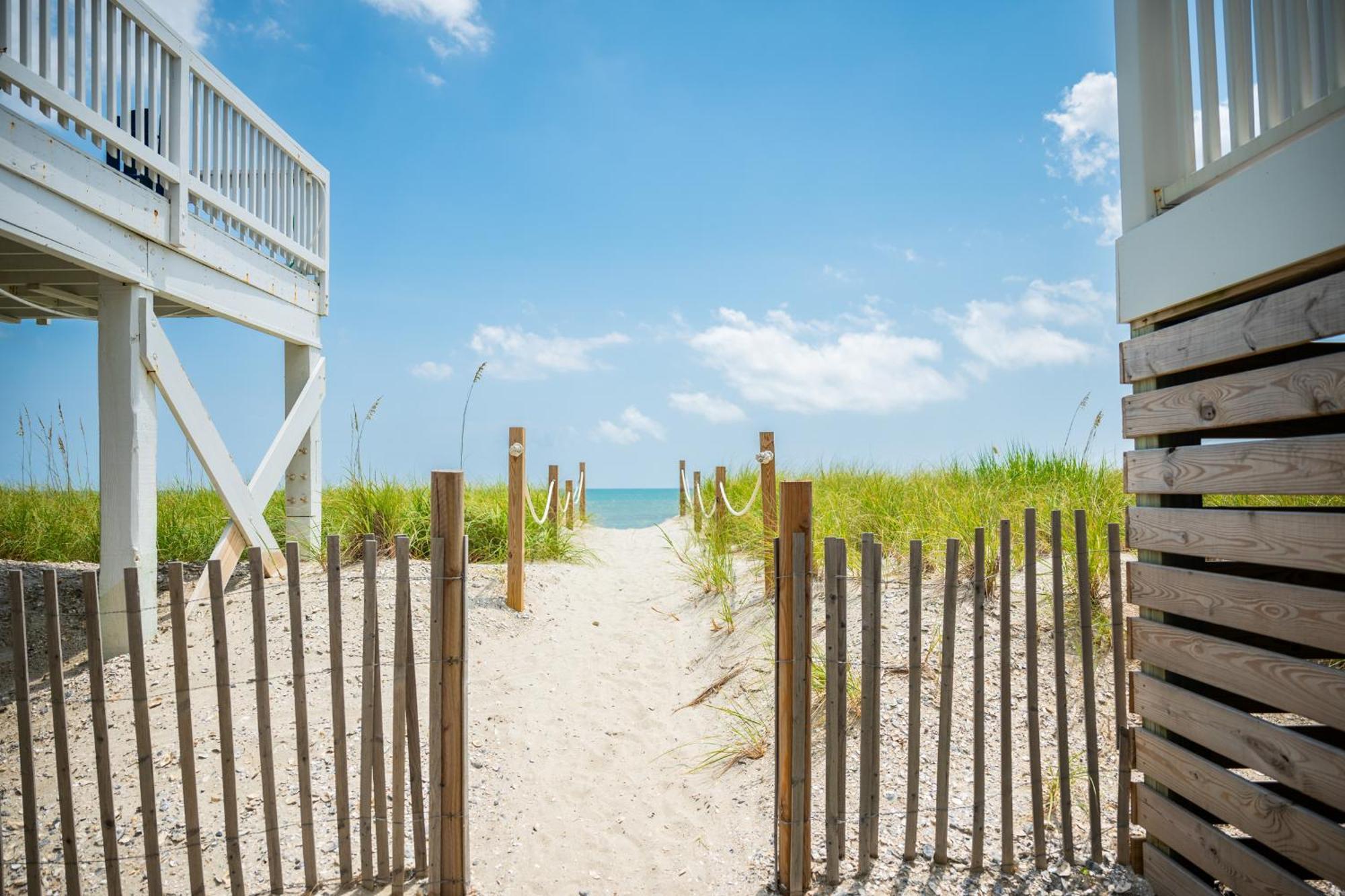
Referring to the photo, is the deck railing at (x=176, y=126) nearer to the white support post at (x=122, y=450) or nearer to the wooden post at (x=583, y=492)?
the white support post at (x=122, y=450)

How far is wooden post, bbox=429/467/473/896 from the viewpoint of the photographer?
9.32 feet

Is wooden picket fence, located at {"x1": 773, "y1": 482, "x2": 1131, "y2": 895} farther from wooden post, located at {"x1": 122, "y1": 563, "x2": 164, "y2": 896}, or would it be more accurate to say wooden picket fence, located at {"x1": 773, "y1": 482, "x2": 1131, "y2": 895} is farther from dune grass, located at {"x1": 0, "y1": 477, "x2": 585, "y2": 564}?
dune grass, located at {"x1": 0, "y1": 477, "x2": 585, "y2": 564}

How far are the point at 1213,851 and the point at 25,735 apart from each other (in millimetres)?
4198

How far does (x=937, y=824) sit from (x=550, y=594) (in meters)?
4.64

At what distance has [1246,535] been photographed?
254cm

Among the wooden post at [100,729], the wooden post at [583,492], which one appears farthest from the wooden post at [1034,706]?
the wooden post at [583,492]

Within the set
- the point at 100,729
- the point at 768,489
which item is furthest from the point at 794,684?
the point at 768,489

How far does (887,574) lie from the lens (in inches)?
232

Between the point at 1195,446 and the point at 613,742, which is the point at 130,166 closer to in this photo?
the point at 613,742

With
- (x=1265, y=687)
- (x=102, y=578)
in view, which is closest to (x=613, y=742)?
(x=1265, y=687)

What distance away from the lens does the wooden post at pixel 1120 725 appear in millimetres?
3154

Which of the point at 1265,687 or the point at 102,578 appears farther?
the point at 102,578

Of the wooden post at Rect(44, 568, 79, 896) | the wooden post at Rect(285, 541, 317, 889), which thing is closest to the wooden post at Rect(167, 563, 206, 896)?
the wooden post at Rect(44, 568, 79, 896)

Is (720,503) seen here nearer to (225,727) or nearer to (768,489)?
(768,489)
